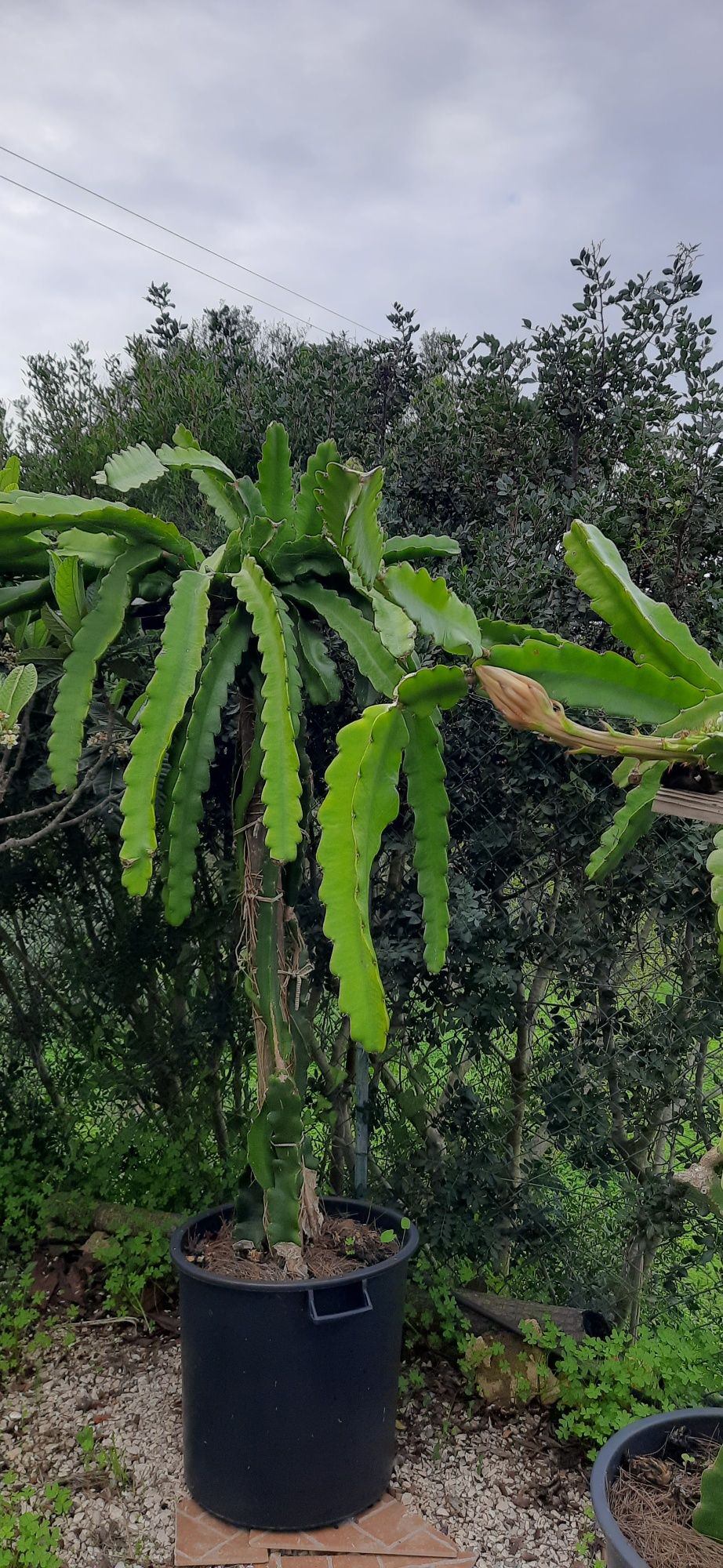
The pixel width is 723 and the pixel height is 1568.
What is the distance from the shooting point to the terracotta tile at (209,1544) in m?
1.95

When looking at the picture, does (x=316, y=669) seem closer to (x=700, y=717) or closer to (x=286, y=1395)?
(x=700, y=717)

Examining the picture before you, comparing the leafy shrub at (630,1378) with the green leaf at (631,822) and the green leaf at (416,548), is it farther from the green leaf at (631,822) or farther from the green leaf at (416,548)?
the green leaf at (416,548)

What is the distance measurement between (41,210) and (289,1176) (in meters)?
5.32

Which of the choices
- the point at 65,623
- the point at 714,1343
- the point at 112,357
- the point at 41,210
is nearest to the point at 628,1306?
the point at 714,1343

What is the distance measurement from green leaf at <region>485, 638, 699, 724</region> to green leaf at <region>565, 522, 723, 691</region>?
5 cm

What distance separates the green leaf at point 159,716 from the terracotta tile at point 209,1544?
1414mm

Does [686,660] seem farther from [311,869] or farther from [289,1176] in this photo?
[311,869]

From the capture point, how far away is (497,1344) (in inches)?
97.1

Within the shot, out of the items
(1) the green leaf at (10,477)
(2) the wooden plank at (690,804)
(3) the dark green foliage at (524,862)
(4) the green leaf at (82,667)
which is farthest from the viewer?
(3) the dark green foliage at (524,862)

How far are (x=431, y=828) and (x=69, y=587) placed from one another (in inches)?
34.1

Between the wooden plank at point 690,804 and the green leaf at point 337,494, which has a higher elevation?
the green leaf at point 337,494

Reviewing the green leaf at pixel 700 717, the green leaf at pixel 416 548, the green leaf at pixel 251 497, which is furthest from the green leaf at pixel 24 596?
the green leaf at pixel 700 717

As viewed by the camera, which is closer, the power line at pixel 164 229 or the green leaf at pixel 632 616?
the green leaf at pixel 632 616

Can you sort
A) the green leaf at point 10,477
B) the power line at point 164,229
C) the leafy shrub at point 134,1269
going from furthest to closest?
the power line at point 164,229 < the leafy shrub at point 134,1269 < the green leaf at point 10,477
